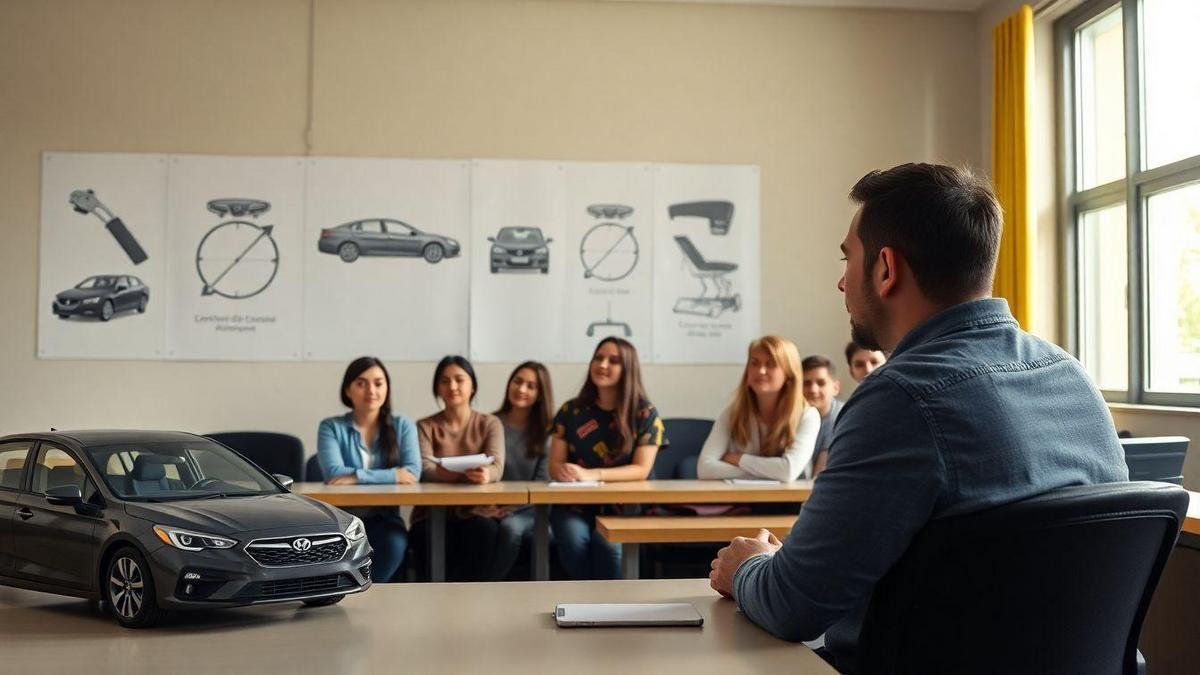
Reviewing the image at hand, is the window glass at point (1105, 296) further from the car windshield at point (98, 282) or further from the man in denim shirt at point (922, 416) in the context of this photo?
the car windshield at point (98, 282)

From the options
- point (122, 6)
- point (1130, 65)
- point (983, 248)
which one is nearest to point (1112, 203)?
point (1130, 65)

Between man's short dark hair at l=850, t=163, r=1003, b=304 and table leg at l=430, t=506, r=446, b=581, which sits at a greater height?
man's short dark hair at l=850, t=163, r=1003, b=304

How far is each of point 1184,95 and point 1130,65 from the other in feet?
1.43

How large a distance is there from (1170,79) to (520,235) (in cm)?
366

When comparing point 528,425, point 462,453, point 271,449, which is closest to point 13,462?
point 462,453

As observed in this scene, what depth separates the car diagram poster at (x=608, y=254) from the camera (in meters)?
6.77

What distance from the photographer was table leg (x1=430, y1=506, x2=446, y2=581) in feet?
15.3

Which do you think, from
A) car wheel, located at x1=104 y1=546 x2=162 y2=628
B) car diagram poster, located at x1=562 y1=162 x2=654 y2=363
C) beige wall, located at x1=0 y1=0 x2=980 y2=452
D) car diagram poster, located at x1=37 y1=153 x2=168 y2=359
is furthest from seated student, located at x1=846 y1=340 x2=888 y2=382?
car wheel, located at x1=104 y1=546 x2=162 y2=628

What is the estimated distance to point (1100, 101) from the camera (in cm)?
607

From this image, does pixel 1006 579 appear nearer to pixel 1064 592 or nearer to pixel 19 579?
pixel 1064 592

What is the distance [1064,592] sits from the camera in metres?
1.29

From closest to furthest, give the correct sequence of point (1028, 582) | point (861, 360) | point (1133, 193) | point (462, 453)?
point (1028, 582), point (462, 453), point (1133, 193), point (861, 360)

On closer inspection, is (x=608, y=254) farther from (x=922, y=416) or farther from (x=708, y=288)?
(x=922, y=416)

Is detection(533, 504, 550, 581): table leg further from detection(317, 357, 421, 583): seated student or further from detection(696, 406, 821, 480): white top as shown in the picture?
detection(696, 406, 821, 480): white top
